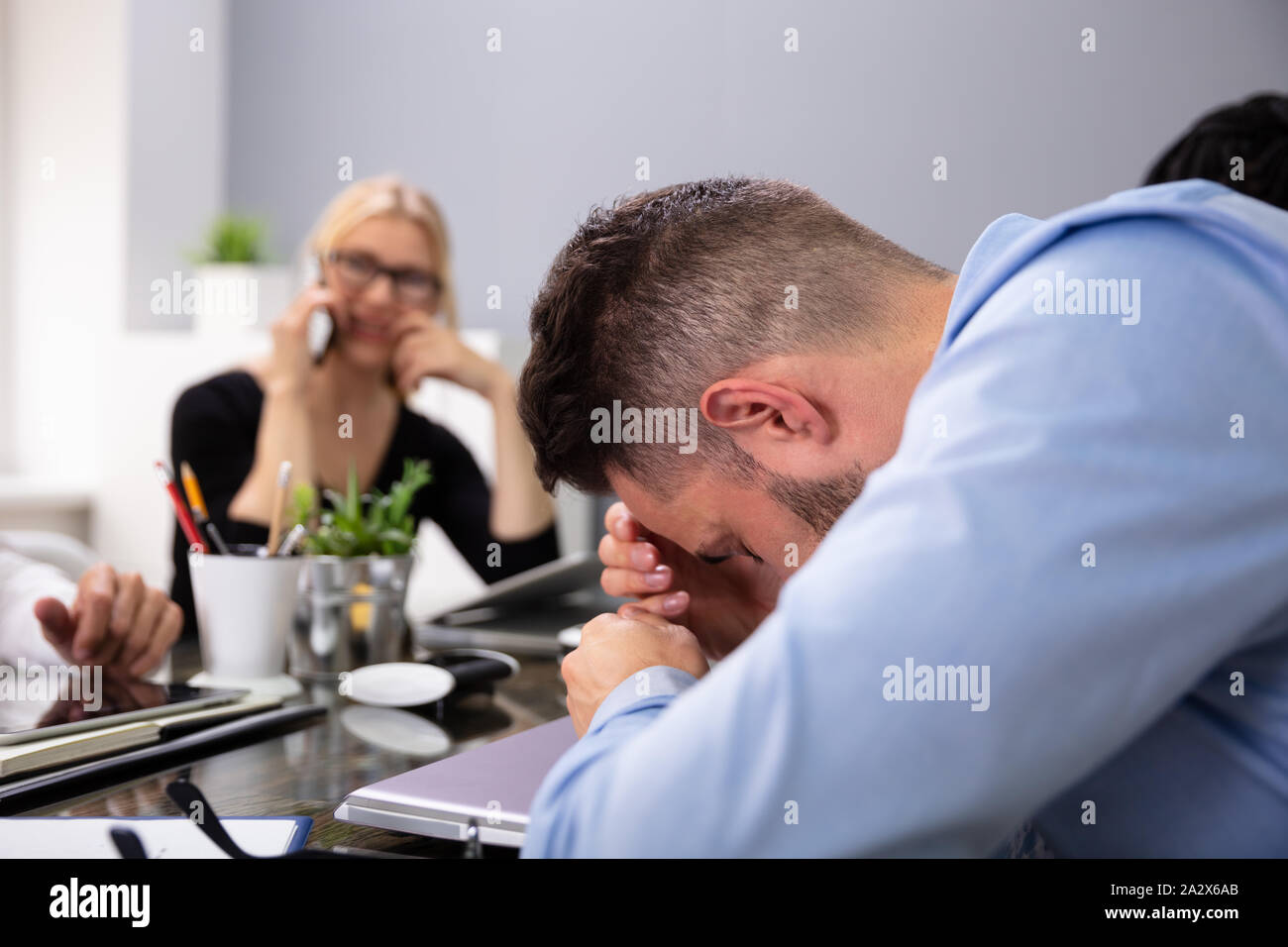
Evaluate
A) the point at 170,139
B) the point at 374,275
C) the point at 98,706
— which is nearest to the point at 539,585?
the point at 98,706

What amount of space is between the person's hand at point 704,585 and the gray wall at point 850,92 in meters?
0.24

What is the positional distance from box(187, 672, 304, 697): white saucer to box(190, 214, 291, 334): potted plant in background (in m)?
1.83

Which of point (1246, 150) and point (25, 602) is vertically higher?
point (1246, 150)

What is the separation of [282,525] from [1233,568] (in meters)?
0.88

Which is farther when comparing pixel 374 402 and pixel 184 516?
pixel 374 402

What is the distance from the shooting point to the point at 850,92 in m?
1.20

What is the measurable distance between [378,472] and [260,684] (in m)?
1.02

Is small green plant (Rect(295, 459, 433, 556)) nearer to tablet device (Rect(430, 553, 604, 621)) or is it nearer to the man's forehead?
tablet device (Rect(430, 553, 604, 621))

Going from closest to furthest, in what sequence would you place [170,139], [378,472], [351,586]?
1. [351,586]
2. [378,472]
3. [170,139]

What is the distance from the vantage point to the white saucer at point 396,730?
709 millimetres

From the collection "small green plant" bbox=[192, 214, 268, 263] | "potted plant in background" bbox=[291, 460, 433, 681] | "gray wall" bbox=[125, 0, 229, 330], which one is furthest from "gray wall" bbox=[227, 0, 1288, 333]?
"gray wall" bbox=[125, 0, 229, 330]

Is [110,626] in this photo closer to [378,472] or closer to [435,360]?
Result: [435,360]

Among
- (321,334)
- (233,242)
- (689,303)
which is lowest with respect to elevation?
(689,303)

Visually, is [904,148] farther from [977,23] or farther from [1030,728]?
[1030,728]
